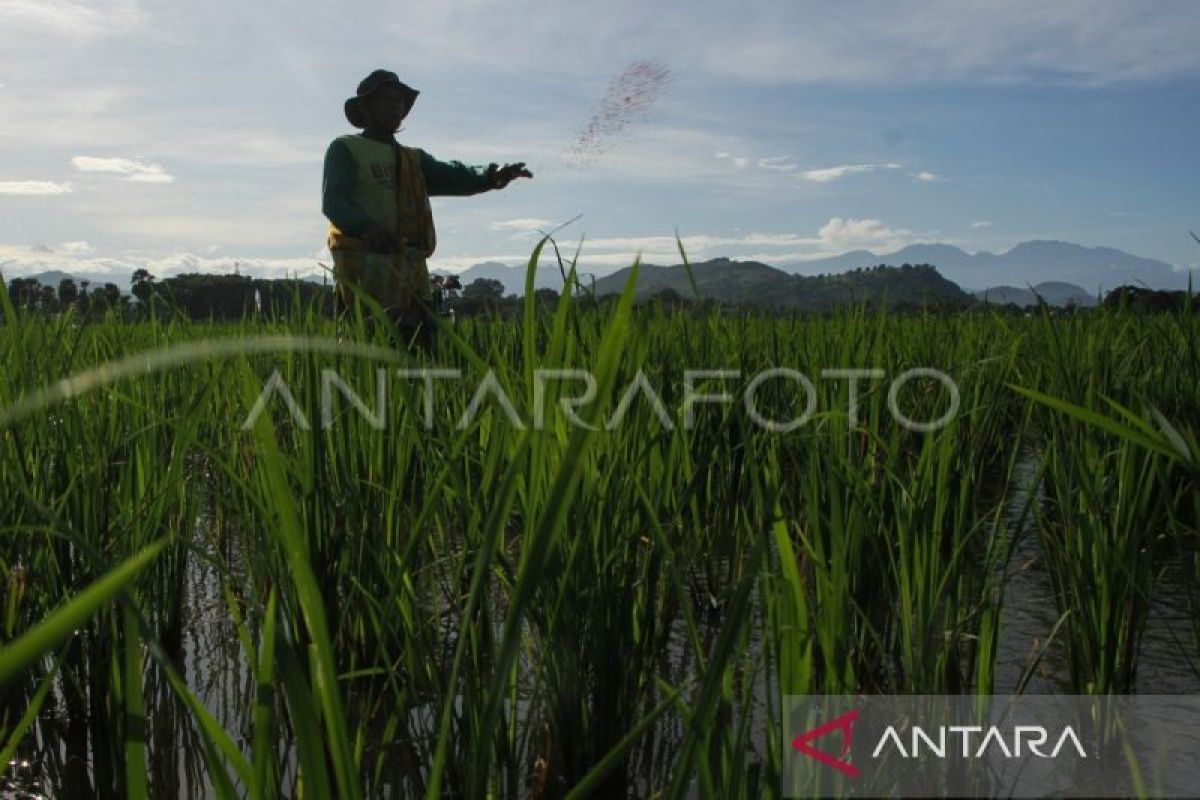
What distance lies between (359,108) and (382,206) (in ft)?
1.66

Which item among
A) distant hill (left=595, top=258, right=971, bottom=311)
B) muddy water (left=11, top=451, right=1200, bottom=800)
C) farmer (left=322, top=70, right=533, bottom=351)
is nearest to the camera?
muddy water (left=11, top=451, right=1200, bottom=800)

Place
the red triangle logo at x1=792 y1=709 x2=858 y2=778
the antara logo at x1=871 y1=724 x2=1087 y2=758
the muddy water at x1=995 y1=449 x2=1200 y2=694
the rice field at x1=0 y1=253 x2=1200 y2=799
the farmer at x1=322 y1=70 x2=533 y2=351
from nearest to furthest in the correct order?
the red triangle logo at x1=792 y1=709 x2=858 y2=778 < the rice field at x1=0 y1=253 x2=1200 y2=799 < the antara logo at x1=871 y1=724 x2=1087 y2=758 < the muddy water at x1=995 y1=449 x2=1200 y2=694 < the farmer at x1=322 y1=70 x2=533 y2=351

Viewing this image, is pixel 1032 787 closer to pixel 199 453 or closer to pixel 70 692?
pixel 70 692

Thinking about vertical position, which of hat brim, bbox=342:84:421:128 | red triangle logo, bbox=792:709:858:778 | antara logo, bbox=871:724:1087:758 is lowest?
antara logo, bbox=871:724:1087:758

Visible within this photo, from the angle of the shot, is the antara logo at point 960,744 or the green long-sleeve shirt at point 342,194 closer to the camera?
the antara logo at point 960,744

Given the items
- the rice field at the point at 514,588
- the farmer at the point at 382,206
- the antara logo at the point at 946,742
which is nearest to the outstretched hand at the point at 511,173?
the farmer at the point at 382,206

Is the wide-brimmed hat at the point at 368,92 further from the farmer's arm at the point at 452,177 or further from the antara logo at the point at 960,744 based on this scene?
the antara logo at the point at 960,744

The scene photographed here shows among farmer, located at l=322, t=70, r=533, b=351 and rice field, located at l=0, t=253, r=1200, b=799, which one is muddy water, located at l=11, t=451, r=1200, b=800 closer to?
rice field, located at l=0, t=253, r=1200, b=799

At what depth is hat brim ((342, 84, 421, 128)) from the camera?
467 cm

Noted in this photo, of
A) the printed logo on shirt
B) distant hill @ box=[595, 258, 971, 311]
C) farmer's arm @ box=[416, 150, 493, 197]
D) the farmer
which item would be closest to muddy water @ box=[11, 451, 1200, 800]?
distant hill @ box=[595, 258, 971, 311]

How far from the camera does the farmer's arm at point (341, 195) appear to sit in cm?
431

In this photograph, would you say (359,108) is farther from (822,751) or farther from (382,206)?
(822,751)

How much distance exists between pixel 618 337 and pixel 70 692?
1.41 m

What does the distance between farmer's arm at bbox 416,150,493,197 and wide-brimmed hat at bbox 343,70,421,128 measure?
34cm
